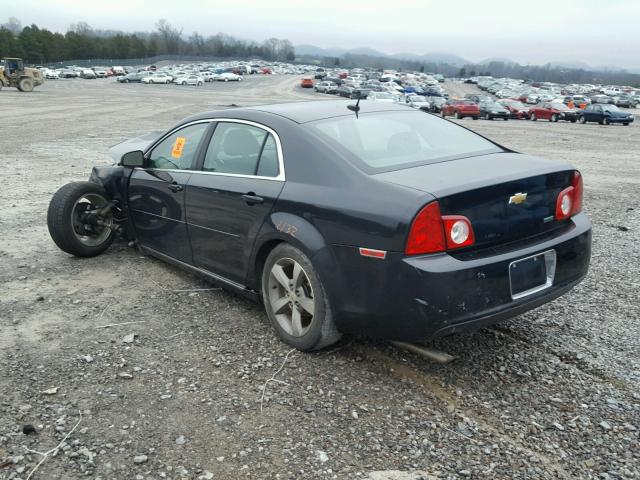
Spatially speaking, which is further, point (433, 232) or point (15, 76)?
point (15, 76)

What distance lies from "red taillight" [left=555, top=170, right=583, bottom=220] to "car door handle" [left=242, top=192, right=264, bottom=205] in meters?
1.94

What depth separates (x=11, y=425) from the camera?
10.5 ft

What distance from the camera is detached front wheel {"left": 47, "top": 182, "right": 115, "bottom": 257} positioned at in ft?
18.6

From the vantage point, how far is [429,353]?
379 centimetres

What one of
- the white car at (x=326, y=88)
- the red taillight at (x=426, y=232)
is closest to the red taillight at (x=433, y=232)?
the red taillight at (x=426, y=232)

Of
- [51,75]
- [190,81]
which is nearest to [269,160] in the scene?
[190,81]

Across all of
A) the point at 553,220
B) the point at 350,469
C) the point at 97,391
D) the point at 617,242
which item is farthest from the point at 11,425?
the point at 617,242

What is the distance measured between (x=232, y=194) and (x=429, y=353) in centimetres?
176

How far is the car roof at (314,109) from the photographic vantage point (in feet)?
14.1

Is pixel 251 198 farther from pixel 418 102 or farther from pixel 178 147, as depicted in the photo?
pixel 418 102

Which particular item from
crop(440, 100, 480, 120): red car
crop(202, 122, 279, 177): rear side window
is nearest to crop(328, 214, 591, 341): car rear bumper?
crop(202, 122, 279, 177): rear side window

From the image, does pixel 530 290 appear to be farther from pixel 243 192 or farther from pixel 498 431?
pixel 243 192

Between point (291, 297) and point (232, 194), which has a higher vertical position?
point (232, 194)

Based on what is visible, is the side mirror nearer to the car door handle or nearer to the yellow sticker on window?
the yellow sticker on window
